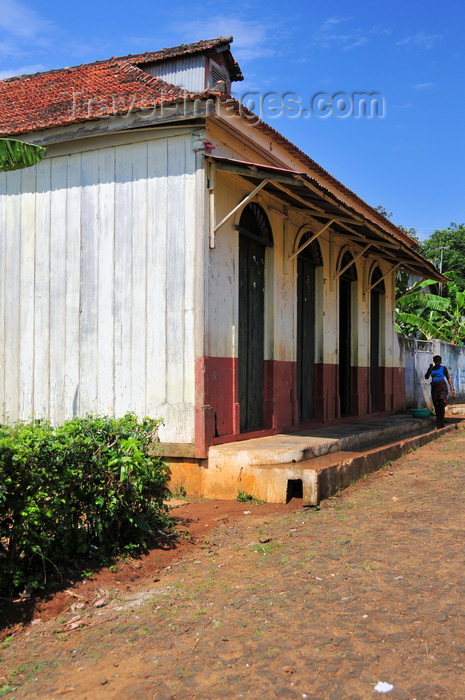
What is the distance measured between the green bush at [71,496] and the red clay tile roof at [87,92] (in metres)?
4.10

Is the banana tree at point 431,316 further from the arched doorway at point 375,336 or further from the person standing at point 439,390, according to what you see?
the person standing at point 439,390

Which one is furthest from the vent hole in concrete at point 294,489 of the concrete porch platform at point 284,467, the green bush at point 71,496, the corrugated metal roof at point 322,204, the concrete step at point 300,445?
the corrugated metal roof at point 322,204

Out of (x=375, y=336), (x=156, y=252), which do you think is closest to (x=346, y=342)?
(x=375, y=336)

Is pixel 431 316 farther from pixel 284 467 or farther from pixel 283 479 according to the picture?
pixel 283 479

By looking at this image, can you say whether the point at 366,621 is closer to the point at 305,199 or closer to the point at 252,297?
the point at 252,297

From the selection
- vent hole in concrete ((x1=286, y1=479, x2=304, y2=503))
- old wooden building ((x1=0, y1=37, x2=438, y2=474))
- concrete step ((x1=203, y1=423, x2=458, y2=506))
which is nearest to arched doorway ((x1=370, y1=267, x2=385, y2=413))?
old wooden building ((x1=0, y1=37, x2=438, y2=474))

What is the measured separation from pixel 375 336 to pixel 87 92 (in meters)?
8.90

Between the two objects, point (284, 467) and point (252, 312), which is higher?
point (252, 312)

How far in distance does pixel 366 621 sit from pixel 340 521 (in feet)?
7.64

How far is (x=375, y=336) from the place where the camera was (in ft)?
48.7

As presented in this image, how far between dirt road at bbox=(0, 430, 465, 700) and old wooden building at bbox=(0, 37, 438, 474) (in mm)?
2337

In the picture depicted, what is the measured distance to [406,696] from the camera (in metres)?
2.80

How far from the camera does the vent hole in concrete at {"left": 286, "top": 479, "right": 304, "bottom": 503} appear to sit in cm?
657

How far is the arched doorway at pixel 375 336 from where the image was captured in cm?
1460
